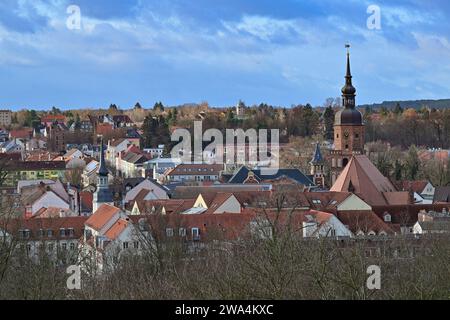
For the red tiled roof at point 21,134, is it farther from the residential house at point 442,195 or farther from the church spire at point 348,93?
the residential house at point 442,195

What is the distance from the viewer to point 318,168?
6203cm

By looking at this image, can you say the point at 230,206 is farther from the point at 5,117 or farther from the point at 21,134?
the point at 5,117

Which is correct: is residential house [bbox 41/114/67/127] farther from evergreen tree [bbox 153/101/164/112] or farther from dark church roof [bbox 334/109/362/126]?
dark church roof [bbox 334/109/362/126]

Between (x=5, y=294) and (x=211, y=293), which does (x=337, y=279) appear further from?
(x=5, y=294)

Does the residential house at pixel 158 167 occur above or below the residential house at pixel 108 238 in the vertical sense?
above

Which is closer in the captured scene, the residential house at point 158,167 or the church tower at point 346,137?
the church tower at point 346,137

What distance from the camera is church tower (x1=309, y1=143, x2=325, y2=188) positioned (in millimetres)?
58562

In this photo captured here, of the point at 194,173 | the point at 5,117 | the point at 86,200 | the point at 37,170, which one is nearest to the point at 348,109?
the point at 86,200

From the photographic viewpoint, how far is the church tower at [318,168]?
58.6 metres

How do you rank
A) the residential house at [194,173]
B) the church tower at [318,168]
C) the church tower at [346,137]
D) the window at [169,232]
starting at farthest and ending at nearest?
the residential house at [194,173] → the church tower at [318,168] → the church tower at [346,137] → the window at [169,232]

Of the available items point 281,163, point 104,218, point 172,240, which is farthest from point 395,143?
point 172,240

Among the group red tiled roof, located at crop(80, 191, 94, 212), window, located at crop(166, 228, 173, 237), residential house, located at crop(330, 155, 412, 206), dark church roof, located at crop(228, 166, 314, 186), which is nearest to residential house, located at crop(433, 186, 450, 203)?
residential house, located at crop(330, 155, 412, 206)

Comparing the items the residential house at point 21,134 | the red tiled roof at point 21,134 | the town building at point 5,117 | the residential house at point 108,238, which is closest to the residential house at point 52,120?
the red tiled roof at point 21,134
